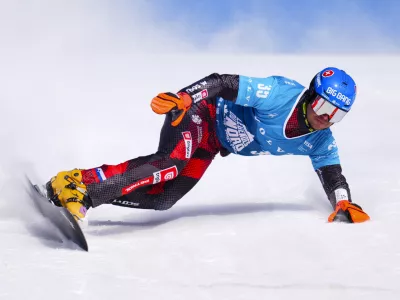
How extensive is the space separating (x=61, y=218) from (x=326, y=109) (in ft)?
5.77

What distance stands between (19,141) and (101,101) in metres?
3.87

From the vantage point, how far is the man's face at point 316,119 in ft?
13.5

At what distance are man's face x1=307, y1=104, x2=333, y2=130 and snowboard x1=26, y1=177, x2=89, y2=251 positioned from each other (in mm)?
1638

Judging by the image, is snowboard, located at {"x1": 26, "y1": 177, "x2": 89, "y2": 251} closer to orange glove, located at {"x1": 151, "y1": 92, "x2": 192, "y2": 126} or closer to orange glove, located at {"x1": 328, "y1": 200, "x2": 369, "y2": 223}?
orange glove, located at {"x1": 151, "y1": 92, "x2": 192, "y2": 126}

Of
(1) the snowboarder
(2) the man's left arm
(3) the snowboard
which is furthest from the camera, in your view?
(2) the man's left arm

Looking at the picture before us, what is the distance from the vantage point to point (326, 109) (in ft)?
13.3

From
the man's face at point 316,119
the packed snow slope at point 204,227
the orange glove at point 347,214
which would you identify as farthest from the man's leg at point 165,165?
the orange glove at point 347,214

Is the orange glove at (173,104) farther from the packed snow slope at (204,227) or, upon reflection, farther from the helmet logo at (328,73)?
the helmet logo at (328,73)

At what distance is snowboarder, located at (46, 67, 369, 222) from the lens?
12.9ft

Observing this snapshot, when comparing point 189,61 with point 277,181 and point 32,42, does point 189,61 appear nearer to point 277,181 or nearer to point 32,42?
point 32,42

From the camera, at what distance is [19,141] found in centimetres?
616

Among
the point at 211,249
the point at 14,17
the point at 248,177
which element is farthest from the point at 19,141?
the point at 14,17

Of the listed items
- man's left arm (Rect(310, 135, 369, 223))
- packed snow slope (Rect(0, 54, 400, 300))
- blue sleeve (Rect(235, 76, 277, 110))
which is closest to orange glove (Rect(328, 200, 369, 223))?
man's left arm (Rect(310, 135, 369, 223))

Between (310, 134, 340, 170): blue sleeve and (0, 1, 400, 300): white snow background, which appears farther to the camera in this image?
(310, 134, 340, 170): blue sleeve
